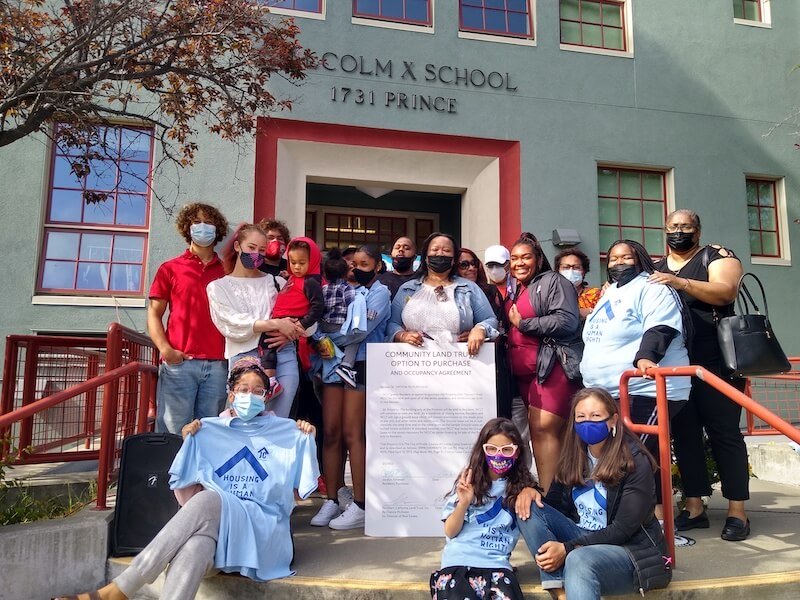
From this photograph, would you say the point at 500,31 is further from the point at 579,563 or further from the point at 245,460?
the point at 579,563

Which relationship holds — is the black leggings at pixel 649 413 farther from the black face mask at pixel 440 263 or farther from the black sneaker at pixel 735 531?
the black face mask at pixel 440 263

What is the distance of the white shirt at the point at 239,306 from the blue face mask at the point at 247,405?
2.33ft

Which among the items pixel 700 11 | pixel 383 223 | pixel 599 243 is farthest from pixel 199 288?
pixel 700 11

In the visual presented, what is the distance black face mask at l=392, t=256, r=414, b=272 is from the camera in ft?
16.9

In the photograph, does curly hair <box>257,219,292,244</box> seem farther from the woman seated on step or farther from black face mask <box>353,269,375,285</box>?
the woman seated on step

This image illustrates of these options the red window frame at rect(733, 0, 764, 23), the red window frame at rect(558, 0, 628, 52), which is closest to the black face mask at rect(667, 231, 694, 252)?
the red window frame at rect(558, 0, 628, 52)

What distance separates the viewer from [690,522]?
455 cm

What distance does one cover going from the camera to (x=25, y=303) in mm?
8844

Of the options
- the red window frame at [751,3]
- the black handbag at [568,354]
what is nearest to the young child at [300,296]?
the black handbag at [568,354]

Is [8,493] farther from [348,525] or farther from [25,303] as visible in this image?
[25,303]

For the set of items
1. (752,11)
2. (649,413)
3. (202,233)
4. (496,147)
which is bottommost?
(649,413)

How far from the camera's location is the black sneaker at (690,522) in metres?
4.54

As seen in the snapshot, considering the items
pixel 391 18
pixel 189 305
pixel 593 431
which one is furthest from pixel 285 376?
pixel 391 18

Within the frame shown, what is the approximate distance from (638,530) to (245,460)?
2107 millimetres
